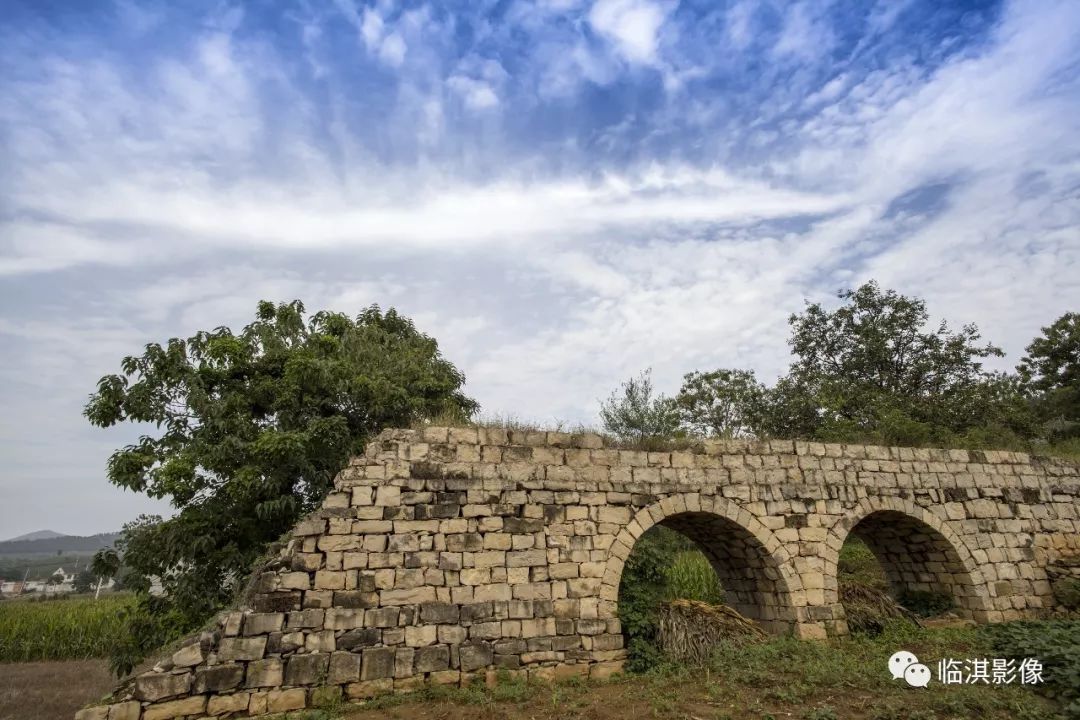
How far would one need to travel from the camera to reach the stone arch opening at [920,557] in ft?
31.8

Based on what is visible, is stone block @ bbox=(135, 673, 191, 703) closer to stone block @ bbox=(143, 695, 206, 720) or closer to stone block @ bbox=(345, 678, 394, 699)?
stone block @ bbox=(143, 695, 206, 720)

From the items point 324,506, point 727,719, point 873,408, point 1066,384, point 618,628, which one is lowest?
point 727,719

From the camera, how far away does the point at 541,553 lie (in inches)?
302

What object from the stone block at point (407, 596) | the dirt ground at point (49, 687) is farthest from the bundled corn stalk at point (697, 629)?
the dirt ground at point (49, 687)

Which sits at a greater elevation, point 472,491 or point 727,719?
point 472,491

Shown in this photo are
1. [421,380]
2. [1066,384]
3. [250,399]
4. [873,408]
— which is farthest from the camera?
[1066,384]

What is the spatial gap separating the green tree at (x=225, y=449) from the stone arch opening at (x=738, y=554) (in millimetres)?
4163

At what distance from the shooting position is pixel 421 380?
11.4 meters

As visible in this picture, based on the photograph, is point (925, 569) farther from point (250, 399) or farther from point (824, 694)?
point (250, 399)

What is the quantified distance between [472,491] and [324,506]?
5.86ft

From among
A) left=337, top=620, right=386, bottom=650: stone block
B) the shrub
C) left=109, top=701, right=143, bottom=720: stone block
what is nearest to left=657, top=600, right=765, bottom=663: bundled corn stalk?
the shrub

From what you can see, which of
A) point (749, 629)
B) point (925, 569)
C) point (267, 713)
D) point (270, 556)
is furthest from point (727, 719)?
point (925, 569)

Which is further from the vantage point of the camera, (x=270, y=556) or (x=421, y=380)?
(x=421, y=380)

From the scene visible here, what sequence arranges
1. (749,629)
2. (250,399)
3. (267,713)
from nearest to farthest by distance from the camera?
(267,713)
(749,629)
(250,399)
